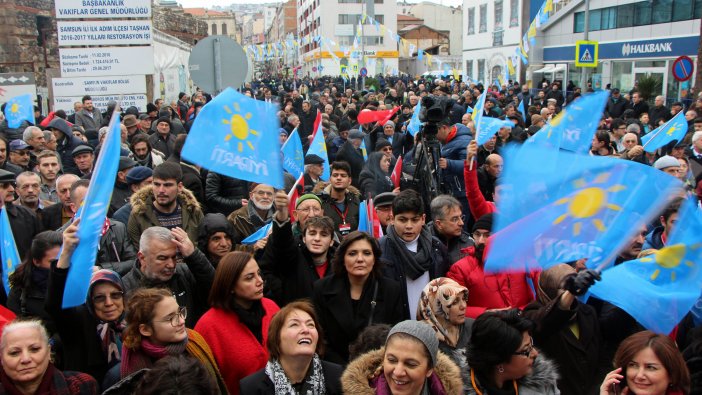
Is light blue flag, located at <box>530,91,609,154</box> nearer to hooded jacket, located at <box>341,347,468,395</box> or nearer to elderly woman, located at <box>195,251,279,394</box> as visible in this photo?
hooded jacket, located at <box>341,347,468,395</box>

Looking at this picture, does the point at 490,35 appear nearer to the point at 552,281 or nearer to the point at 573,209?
the point at 552,281

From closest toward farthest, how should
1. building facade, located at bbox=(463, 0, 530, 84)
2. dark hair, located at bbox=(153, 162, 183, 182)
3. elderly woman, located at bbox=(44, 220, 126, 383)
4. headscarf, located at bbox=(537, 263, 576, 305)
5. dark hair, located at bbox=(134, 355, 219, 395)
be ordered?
dark hair, located at bbox=(134, 355, 219, 395) → elderly woman, located at bbox=(44, 220, 126, 383) → headscarf, located at bbox=(537, 263, 576, 305) → dark hair, located at bbox=(153, 162, 183, 182) → building facade, located at bbox=(463, 0, 530, 84)

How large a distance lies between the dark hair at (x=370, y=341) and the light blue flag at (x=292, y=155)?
4124 mm

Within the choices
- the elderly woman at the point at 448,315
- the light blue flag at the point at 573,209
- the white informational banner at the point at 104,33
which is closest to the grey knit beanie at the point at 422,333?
the light blue flag at the point at 573,209

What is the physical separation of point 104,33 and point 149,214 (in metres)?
10.9

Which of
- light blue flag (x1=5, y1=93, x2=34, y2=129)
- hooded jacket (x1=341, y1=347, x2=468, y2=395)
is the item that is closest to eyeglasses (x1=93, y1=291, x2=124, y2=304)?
hooded jacket (x1=341, y1=347, x2=468, y2=395)

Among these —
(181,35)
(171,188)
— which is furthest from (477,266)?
(181,35)

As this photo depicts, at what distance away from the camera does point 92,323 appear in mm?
3842

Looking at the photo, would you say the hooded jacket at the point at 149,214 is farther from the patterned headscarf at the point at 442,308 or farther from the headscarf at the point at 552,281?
the headscarf at the point at 552,281

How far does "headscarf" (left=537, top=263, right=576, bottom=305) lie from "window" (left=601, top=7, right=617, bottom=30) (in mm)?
29565

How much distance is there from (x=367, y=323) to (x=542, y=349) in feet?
3.55

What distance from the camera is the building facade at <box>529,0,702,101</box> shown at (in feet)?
82.2

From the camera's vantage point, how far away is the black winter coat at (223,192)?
22.7ft

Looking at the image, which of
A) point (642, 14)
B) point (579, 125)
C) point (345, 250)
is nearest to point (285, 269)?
point (345, 250)
